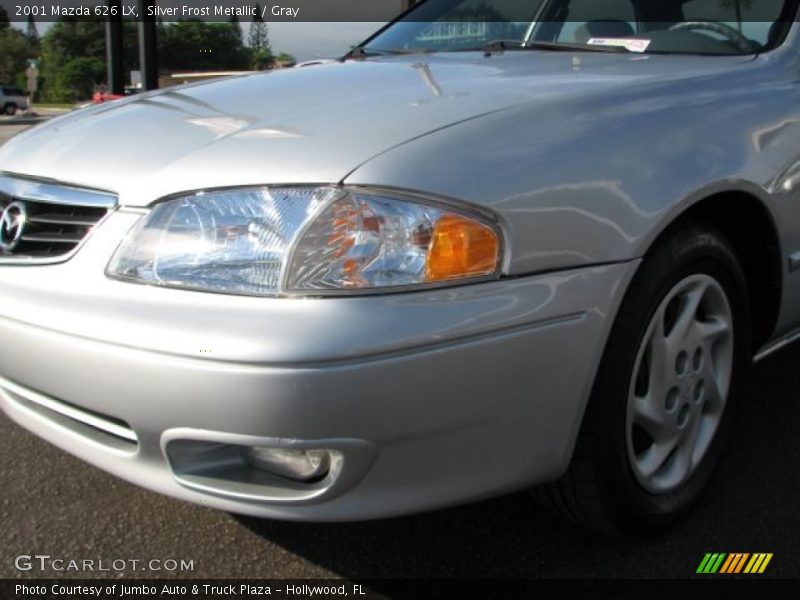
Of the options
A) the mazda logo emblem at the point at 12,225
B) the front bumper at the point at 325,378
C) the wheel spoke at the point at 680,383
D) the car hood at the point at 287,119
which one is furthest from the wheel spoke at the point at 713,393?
the mazda logo emblem at the point at 12,225

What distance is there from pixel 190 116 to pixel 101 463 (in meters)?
0.86

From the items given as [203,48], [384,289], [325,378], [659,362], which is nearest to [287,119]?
[384,289]

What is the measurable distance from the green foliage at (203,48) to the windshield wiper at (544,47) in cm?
260

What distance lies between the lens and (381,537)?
216 centimetres

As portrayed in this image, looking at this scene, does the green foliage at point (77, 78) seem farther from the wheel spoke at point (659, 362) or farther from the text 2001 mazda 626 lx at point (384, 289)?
the wheel spoke at point (659, 362)

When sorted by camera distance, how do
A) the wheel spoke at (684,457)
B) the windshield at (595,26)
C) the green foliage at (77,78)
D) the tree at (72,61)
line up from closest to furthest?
the wheel spoke at (684,457) → the windshield at (595,26) → the tree at (72,61) → the green foliage at (77,78)

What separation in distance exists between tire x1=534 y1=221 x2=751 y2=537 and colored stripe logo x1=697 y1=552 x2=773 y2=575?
13 centimetres

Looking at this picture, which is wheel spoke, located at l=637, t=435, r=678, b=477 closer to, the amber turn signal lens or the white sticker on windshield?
the amber turn signal lens

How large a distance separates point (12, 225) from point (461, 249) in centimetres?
112

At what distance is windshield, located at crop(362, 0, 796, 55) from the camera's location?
8.80ft

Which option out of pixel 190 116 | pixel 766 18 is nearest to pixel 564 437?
pixel 190 116

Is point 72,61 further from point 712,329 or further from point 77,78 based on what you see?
point 712,329

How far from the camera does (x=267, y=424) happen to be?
5.04 feet

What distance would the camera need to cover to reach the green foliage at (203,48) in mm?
6402
